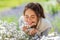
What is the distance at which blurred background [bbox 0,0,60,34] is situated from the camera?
1.45 metres

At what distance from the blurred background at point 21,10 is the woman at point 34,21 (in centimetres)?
4

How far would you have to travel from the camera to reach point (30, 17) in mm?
1459

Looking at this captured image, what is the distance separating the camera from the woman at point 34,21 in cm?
145

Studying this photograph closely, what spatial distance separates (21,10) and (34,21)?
5.8 inches

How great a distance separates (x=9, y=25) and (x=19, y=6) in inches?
7.4

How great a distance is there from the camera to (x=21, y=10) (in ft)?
4.81

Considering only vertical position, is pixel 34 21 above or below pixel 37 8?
below

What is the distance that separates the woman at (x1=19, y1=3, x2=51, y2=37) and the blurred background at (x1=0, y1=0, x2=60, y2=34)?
0.12ft

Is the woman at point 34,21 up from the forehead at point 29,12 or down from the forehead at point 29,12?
down

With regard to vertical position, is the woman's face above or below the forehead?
below

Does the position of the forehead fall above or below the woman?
above

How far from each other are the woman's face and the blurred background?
0.05m

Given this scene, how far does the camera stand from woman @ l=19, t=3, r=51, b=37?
145cm

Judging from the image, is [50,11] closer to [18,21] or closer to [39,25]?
[39,25]
